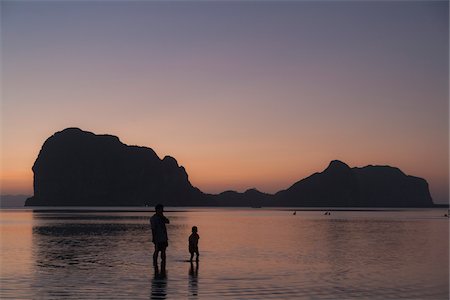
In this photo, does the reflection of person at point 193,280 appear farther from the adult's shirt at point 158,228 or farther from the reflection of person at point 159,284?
the adult's shirt at point 158,228

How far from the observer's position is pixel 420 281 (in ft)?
69.5

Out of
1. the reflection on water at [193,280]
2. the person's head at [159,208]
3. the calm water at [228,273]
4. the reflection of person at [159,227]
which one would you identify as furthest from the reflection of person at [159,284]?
the person's head at [159,208]

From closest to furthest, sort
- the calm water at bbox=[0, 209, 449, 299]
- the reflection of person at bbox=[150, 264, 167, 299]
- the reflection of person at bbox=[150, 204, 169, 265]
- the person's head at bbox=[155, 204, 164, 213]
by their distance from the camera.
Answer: the reflection of person at bbox=[150, 264, 167, 299]
the calm water at bbox=[0, 209, 449, 299]
the person's head at bbox=[155, 204, 164, 213]
the reflection of person at bbox=[150, 204, 169, 265]

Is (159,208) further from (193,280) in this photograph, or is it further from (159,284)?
(159,284)

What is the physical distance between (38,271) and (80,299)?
7326 mm

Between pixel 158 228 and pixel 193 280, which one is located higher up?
pixel 158 228

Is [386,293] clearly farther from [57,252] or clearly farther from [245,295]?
[57,252]

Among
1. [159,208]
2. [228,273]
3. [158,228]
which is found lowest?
[228,273]

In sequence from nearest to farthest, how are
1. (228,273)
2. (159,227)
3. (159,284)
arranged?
(159,284), (228,273), (159,227)

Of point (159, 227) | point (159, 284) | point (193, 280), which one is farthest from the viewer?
point (159, 227)

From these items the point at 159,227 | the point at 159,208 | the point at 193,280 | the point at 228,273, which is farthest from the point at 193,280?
the point at 159,208

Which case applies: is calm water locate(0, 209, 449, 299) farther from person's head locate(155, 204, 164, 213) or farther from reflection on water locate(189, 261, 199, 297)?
person's head locate(155, 204, 164, 213)

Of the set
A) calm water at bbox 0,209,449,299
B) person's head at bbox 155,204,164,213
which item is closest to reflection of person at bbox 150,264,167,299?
calm water at bbox 0,209,449,299

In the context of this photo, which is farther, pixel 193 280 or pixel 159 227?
pixel 159 227
